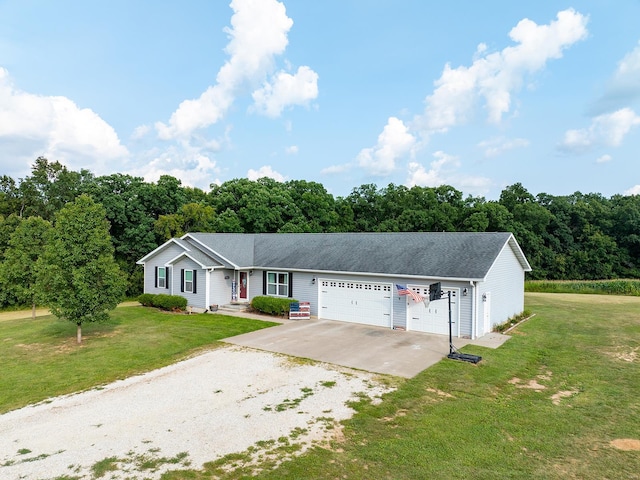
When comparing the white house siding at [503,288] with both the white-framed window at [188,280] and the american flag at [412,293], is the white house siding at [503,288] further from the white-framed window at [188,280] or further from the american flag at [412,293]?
the white-framed window at [188,280]

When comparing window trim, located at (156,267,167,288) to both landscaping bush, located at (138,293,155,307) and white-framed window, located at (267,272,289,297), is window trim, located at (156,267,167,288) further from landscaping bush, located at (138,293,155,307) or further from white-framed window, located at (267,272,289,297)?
white-framed window, located at (267,272,289,297)

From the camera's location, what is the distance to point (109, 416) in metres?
8.11

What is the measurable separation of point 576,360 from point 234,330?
492 inches

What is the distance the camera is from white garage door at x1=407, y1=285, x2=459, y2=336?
15406mm

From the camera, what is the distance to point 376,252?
19141 mm

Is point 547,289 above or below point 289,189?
below

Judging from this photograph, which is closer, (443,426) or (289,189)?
(443,426)

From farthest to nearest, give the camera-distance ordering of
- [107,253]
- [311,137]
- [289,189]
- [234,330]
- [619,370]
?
1. [289,189]
2. [311,137]
3. [234,330]
4. [107,253]
5. [619,370]

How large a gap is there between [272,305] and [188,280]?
5977 mm

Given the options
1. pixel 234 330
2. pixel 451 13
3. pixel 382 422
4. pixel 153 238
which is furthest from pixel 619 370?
pixel 153 238

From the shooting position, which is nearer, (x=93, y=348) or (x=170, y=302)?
(x=93, y=348)

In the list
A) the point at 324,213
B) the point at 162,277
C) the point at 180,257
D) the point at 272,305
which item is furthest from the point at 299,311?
the point at 324,213

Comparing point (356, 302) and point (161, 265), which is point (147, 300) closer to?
point (161, 265)

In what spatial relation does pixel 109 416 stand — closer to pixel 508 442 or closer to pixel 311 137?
pixel 508 442
